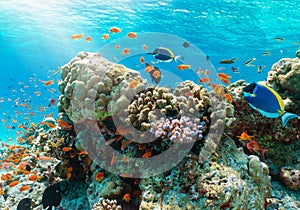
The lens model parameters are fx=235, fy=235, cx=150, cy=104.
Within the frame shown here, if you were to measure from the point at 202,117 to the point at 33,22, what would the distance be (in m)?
31.1

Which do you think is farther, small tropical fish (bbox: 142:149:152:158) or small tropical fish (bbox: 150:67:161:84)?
small tropical fish (bbox: 150:67:161:84)

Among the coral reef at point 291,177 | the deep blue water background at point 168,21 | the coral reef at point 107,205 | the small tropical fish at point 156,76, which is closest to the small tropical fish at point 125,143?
the coral reef at point 107,205

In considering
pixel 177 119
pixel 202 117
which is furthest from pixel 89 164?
pixel 202 117

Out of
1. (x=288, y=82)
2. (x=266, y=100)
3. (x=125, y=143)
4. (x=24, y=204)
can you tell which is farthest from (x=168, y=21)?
(x=266, y=100)

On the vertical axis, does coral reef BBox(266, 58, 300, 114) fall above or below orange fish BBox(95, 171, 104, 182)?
above

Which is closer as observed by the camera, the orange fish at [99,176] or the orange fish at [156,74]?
the orange fish at [99,176]

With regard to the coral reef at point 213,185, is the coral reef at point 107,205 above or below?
below

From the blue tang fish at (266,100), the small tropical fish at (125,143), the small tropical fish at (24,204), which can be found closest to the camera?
the blue tang fish at (266,100)

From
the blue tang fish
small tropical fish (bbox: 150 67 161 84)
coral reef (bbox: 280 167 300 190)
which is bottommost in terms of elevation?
coral reef (bbox: 280 167 300 190)

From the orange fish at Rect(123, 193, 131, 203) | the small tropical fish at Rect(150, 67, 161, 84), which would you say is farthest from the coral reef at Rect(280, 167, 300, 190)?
the small tropical fish at Rect(150, 67, 161, 84)

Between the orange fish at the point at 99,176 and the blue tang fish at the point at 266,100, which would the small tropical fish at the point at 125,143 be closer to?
the orange fish at the point at 99,176

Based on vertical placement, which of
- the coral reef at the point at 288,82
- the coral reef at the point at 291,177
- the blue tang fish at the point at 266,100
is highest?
the blue tang fish at the point at 266,100

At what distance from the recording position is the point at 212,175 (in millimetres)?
3535

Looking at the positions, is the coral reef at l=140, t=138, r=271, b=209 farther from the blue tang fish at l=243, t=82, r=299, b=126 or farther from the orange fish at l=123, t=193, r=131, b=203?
the blue tang fish at l=243, t=82, r=299, b=126
